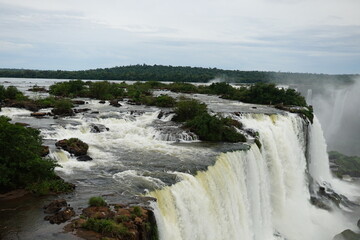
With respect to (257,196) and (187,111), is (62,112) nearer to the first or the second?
(187,111)

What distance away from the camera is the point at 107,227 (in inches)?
356

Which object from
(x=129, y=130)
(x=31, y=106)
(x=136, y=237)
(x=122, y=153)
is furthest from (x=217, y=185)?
(x=31, y=106)

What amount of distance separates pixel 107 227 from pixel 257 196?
10656 mm

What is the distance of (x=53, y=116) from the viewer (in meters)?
25.2

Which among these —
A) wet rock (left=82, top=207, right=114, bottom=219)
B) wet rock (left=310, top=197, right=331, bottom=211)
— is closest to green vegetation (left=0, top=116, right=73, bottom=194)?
wet rock (left=82, top=207, right=114, bottom=219)

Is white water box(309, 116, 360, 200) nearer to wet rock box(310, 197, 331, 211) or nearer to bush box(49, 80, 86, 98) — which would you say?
wet rock box(310, 197, 331, 211)

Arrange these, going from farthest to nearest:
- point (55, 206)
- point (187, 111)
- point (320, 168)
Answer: point (320, 168) < point (187, 111) < point (55, 206)

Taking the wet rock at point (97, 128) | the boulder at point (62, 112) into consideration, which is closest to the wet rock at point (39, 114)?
the boulder at point (62, 112)

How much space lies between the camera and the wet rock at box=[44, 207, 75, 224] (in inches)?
384

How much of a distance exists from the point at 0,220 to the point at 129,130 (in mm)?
12750

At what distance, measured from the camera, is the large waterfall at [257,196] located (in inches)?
470

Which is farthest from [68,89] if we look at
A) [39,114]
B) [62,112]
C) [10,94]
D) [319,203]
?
[319,203]

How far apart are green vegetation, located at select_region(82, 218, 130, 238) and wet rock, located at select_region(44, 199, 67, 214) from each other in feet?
5.20

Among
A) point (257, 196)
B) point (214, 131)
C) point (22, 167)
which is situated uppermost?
point (22, 167)
